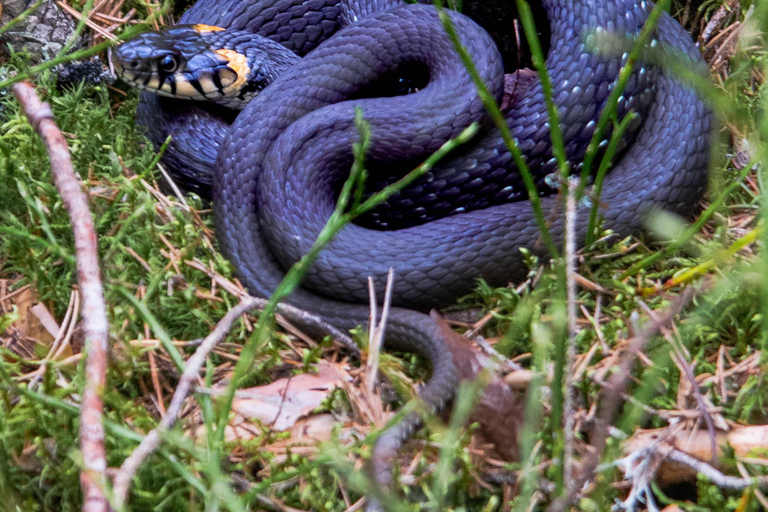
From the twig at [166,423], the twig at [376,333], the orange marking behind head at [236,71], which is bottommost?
the twig at [376,333]

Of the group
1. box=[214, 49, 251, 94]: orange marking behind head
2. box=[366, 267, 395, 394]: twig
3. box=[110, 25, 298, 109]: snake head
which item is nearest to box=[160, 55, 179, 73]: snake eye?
box=[110, 25, 298, 109]: snake head

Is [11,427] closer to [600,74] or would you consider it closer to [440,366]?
[440,366]

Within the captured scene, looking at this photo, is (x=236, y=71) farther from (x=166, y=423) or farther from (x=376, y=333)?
(x=166, y=423)

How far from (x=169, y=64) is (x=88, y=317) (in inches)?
79.3

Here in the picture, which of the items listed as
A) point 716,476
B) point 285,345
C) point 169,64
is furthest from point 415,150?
point 716,476

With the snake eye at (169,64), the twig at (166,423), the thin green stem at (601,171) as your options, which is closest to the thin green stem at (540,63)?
the thin green stem at (601,171)

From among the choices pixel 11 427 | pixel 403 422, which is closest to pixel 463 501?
pixel 403 422

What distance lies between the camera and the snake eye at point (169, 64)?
9.98ft

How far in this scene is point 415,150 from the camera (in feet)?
8.89

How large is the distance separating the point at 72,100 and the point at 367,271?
1.61 metres

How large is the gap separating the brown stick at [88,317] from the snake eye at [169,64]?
1.28 meters

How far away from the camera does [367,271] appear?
2383 mm

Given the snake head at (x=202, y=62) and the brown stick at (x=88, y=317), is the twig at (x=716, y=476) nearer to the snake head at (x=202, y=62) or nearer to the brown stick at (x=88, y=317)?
the brown stick at (x=88, y=317)

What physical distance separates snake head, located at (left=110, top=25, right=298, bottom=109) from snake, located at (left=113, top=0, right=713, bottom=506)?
1 centimetres
